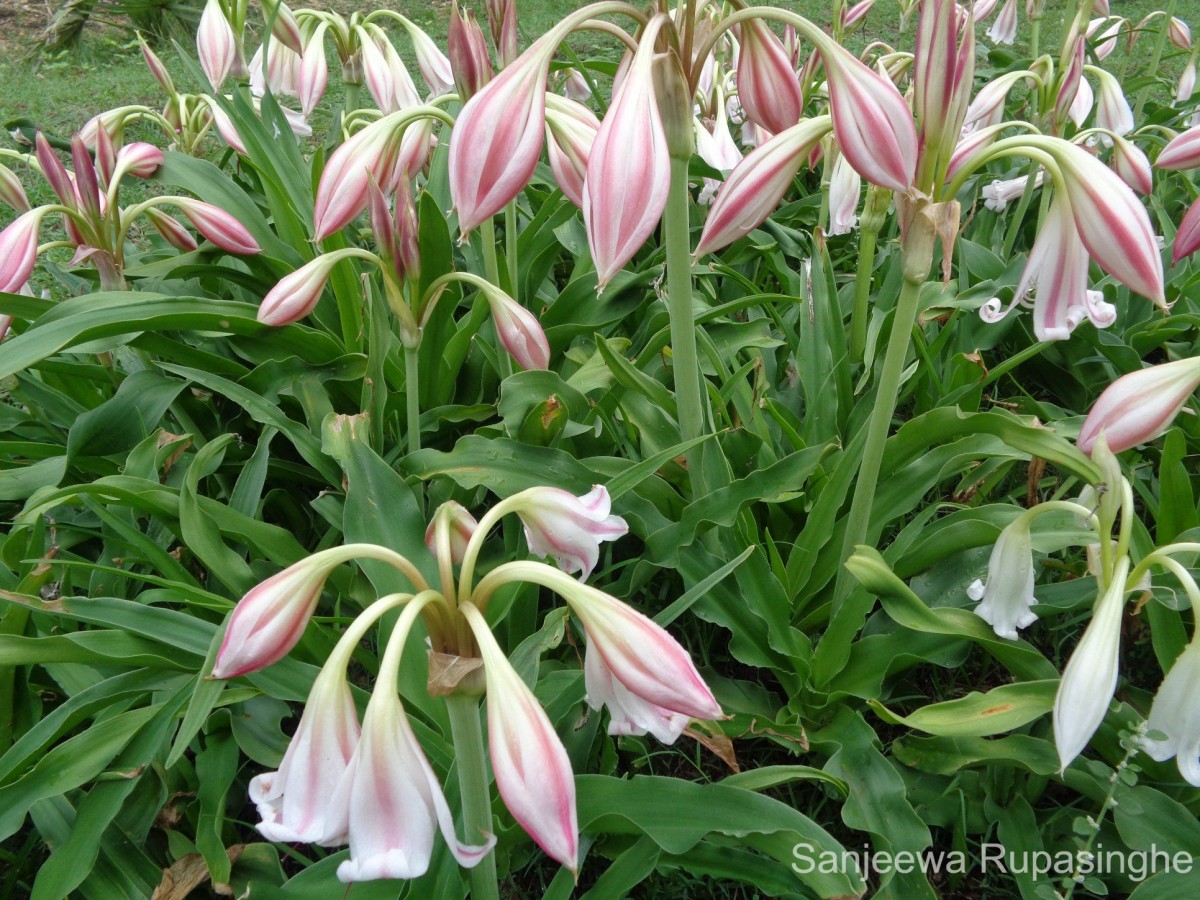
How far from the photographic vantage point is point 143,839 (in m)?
1.67

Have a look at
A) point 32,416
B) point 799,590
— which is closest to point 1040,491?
point 799,590

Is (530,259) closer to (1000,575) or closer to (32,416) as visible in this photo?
(32,416)

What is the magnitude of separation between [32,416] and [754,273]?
2.31m

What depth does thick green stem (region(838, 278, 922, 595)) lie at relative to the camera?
58.9 inches

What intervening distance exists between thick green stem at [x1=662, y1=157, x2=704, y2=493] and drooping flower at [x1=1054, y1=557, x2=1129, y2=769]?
81cm

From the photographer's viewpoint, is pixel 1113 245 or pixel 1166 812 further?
pixel 1166 812

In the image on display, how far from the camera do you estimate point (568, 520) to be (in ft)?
3.44

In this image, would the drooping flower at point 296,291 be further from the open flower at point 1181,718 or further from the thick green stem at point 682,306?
the open flower at point 1181,718

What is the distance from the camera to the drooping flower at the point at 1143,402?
137 centimetres

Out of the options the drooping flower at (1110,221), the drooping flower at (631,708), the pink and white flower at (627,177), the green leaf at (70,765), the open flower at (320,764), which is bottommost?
the green leaf at (70,765)

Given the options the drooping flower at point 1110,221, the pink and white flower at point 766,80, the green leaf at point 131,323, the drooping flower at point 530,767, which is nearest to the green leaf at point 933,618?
the drooping flower at point 1110,221

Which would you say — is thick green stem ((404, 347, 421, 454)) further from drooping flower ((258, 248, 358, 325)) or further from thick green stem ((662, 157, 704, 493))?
thick green stem ((662, 157, 704, 493))

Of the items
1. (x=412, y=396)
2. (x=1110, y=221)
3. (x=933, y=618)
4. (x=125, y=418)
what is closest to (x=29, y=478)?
(x=125, y=418)

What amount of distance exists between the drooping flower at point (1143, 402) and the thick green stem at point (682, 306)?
685 millimetres
